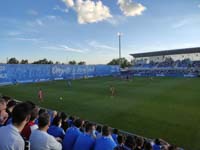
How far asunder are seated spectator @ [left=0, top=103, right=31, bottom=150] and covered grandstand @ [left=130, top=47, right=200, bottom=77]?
65001 mm

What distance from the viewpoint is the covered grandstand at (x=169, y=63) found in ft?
227

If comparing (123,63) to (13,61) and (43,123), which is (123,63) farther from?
(43,123)

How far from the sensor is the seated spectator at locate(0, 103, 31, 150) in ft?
10.1

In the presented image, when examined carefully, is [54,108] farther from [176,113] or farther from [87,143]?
[87,143]

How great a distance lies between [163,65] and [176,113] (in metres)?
62.0

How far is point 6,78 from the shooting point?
40906 millimetres

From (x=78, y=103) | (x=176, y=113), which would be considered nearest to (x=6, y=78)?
(x=78, y=103)

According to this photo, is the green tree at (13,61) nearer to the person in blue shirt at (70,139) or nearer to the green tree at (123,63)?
the green tree at (123,63)

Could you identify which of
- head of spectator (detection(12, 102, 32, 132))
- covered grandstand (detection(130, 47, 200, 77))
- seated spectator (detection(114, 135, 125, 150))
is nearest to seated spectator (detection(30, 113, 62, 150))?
head of spectator (detection(12, 102, 32, 132))

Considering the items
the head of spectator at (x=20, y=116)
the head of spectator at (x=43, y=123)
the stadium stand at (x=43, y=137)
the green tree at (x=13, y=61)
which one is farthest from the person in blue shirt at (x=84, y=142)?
the green tree at (x=13, y=61)

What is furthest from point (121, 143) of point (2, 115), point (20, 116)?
point (20, 116)

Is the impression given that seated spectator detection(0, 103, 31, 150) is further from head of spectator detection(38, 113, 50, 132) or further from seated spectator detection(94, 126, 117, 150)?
seated spectator detection(94, 126, 117, 150)

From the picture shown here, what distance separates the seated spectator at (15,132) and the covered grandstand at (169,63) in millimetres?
65001

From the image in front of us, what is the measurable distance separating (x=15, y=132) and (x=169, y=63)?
77.8m
